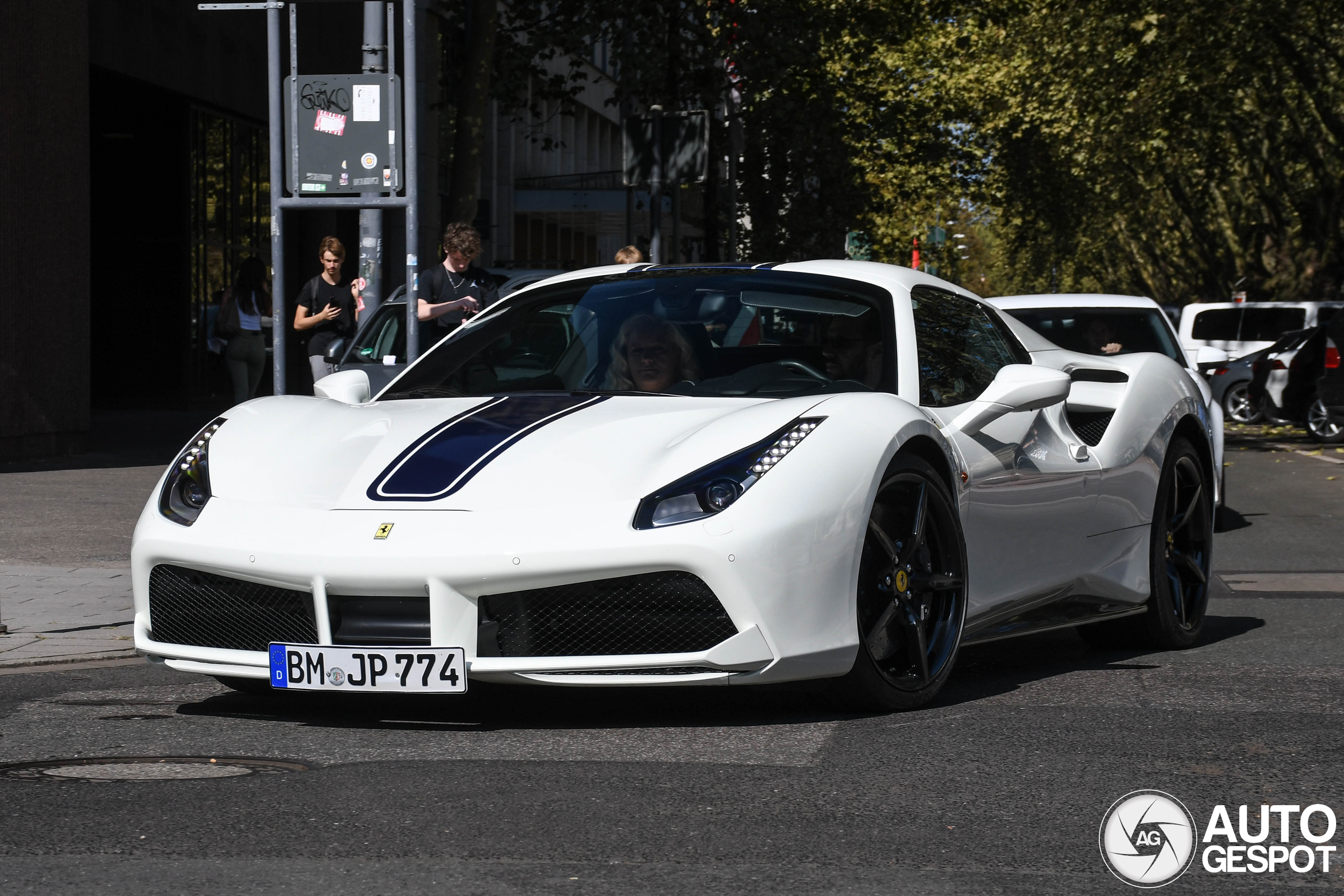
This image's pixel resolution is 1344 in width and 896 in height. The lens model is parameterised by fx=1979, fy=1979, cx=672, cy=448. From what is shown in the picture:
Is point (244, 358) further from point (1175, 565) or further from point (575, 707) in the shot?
point (575, 707)

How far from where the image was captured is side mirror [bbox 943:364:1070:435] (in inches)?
229

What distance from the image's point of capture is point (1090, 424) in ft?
22.4

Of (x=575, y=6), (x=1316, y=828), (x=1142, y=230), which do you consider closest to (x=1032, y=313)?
(x=1316, y=828)

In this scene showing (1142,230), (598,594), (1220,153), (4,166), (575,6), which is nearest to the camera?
(598,594)

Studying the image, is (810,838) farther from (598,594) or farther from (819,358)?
(819,358)

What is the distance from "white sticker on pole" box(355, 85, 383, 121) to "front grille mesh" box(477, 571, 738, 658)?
5.04 meters

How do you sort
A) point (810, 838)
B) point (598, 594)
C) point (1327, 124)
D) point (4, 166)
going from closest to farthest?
point (810, 838), point (598, 594), point (4, 166), point (1327, 124)

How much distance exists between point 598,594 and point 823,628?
23.4 inches

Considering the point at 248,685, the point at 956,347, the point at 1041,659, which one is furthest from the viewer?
the point at 1041,659

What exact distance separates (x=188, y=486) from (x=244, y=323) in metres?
11.0

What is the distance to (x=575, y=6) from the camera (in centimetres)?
2289

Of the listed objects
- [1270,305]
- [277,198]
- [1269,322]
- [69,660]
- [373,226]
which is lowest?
[1269,322]

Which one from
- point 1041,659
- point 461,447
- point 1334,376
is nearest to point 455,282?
point 1041,659

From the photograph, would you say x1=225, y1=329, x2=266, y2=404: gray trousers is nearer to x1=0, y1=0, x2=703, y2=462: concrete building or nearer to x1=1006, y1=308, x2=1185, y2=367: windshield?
x1=0, y1=0, x2=703, y2=462: concrete building
